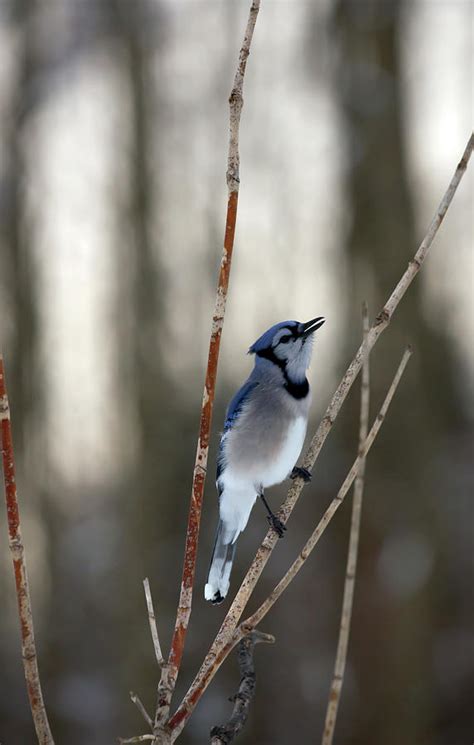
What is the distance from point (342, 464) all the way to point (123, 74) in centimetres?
307

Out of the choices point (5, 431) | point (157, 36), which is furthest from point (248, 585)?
point (157, 36)

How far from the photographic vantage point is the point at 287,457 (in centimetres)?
193

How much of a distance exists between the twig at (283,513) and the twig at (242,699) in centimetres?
4

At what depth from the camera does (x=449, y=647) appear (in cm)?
577

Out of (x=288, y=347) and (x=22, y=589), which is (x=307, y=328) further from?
(x=22, y=589)

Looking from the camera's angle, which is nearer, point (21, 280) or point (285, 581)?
point (285, 581)

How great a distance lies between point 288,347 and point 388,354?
4.10 metres

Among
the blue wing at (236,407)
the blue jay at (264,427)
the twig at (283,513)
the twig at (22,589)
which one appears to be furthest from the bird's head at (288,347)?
the twig at (22,589)

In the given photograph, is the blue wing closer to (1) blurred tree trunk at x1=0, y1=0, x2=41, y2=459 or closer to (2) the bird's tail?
(2) the bird's tail

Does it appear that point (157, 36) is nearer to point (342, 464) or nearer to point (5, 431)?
point (342, 464)

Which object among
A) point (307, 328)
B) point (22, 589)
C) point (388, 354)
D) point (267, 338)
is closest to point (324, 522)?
point (22, 589)

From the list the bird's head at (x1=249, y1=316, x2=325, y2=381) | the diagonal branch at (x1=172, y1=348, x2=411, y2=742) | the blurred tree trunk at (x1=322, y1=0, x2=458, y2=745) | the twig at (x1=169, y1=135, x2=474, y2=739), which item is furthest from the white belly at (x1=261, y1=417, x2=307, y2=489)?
the blurred tree trunk at (x1=322, y1=0, x2=458, y2=745)

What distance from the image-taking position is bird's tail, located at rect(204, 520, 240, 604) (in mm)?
1513

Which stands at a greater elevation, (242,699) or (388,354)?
(388,354)
